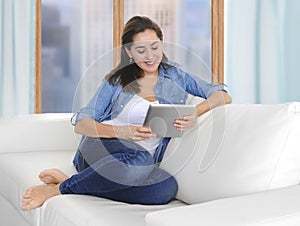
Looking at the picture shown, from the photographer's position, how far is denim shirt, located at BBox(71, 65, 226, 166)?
5.94 feet

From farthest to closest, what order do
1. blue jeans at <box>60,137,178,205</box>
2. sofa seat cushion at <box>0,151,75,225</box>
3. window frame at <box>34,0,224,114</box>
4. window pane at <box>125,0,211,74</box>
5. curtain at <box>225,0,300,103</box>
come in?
window pane at <box>125,0,211,74</box> < window frame at <box>34,0,224,114</box> < curtain at <box>225,0,300,103</box> < sofa seat cushion at <box>0,151,75,225</box> < blue jeans at <box>60,137,178,205</box>

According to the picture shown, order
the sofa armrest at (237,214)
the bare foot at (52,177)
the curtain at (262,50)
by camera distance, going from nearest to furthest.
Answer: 1. the sofa armrest at (237,214)
2. the bare foot at (52,177)
3. the curtain at (262,50)

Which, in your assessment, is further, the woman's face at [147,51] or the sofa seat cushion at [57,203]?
the woman's face at [147,51]

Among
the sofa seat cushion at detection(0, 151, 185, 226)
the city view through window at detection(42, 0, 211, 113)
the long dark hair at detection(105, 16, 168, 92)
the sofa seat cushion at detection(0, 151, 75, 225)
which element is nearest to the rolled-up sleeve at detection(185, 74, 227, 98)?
the long dark hair at detection(105, 16, 168, 92)

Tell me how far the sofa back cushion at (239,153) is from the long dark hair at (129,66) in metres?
0.28

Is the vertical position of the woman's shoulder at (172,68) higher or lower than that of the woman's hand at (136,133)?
higher

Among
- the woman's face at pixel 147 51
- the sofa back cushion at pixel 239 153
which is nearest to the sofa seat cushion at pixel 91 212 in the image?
the sofa back cushion at pixel 239 153

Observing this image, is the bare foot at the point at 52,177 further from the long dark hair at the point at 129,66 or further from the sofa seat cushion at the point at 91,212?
the long dark hair at the point at 129,66

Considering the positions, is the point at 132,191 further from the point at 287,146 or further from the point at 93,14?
the point at 93,14

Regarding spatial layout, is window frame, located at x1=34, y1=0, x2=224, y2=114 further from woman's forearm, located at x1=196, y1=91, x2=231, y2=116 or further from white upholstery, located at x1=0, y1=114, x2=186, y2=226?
woman's forearm, located at x1=196, y1=91, x2=231, y2=116

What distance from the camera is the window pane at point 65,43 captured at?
12.6 feet

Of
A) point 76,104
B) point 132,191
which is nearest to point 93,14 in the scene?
point 76,104

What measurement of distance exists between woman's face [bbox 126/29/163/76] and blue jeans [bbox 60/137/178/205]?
27cm

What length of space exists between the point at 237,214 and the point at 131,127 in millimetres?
742
